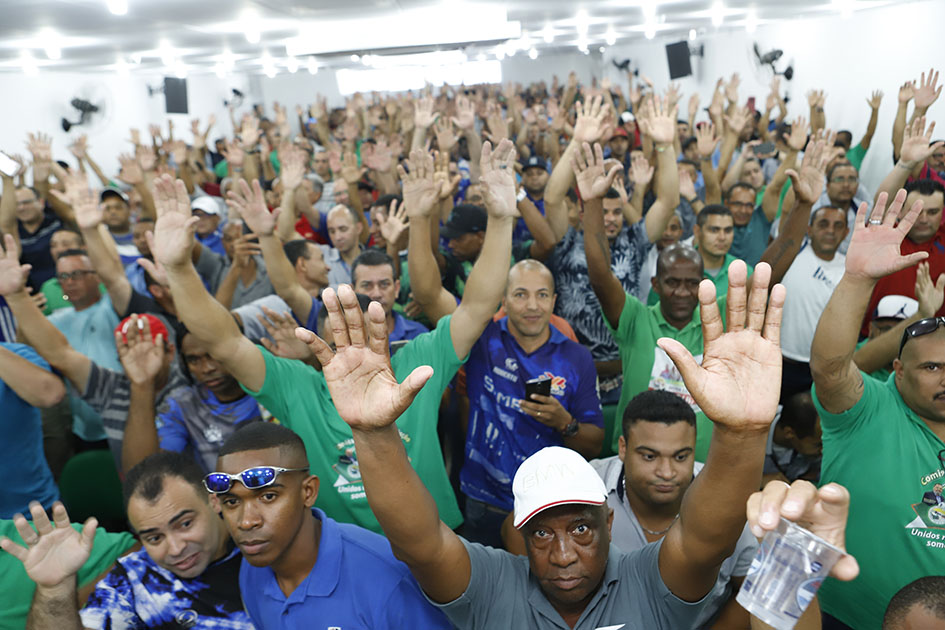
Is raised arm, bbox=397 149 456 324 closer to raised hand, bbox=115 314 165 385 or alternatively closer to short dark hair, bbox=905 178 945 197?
raised hand, bbox=115 314 165 385

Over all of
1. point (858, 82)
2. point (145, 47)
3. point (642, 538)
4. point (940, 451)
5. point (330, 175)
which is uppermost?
point (145, 47)

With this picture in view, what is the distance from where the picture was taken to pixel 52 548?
178 cm

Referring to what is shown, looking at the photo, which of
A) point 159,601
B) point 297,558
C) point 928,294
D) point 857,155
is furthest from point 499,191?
point 857,155

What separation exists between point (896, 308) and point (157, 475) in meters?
3.26

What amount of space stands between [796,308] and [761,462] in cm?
276

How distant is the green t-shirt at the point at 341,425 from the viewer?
2248mm

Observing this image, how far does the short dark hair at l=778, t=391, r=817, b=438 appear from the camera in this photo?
297 cm

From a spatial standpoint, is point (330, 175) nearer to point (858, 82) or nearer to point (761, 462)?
point (858, 82)

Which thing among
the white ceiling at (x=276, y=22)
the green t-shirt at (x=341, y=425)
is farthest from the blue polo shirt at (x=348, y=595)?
the white ceiling at (x=276, y=22)

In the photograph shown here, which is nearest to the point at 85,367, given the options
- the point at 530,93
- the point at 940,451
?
the point at 940,451

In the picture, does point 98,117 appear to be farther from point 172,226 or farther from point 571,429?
point 571,429

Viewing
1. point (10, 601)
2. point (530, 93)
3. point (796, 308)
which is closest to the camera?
point (10, 601)

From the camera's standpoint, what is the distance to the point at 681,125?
8828 millimetres

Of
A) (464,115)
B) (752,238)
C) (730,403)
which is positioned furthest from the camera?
(464,115)
